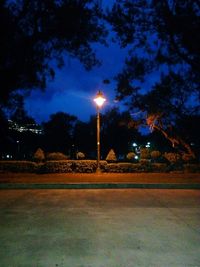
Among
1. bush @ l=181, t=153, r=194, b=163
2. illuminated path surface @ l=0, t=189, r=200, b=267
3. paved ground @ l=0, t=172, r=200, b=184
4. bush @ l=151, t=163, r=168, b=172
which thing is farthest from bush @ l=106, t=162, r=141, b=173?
illuminated path surface @ l=0, t=189, r=200, b=267

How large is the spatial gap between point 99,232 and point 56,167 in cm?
1921

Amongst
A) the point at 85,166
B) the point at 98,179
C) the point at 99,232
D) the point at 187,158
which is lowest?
the point at 99,232

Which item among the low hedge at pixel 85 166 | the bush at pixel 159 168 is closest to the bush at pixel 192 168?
the bush at pixel 159 168

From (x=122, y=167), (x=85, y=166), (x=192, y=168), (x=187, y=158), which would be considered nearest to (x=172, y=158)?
(x=187, y=158)

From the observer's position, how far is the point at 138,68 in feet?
102

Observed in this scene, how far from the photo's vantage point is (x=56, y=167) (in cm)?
2814

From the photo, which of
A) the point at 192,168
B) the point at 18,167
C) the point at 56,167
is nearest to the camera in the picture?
the point at 56,167

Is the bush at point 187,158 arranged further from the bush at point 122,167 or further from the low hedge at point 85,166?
the low hedge at point 85,166

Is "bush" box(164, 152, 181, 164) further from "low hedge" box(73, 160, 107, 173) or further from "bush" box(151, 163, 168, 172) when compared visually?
"low hedge" box(73, 160, 107, 173)

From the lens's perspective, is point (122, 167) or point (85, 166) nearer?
point (85, 166)

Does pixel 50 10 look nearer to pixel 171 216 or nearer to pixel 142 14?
pixel 142 14

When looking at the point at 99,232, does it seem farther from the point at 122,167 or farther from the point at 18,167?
the point at 18,167

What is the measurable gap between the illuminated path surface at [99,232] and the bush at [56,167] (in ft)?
41.2

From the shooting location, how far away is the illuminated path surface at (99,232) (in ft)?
22.9
